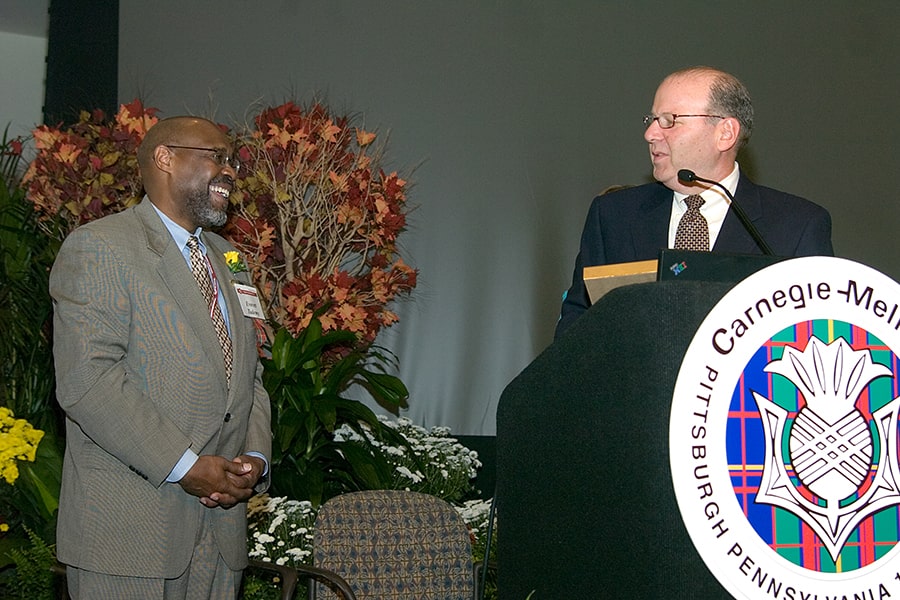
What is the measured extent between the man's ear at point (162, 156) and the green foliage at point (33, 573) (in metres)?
1.52

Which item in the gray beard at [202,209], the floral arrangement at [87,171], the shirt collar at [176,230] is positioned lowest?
the shirt collar at [176,230]

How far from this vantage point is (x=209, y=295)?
2328 millimetres

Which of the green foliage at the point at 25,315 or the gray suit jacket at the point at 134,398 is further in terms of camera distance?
the green foliage at the point at 25,315

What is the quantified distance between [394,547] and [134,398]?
1078mm

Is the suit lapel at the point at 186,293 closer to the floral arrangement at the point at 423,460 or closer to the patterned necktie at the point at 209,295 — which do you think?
the patterned necktie at the point at 209,295

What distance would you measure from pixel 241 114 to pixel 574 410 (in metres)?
4.04

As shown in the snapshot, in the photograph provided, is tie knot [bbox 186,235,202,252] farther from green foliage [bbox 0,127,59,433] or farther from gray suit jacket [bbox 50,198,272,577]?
green foliage [bbox 0,127,59,433]

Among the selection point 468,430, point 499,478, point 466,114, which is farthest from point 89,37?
point 499,478

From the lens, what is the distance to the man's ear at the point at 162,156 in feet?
7.78

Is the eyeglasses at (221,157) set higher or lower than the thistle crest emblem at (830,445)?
higher

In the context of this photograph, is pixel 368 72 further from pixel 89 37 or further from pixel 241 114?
pixel 89 37

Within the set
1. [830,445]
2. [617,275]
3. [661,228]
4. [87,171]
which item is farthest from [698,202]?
[87,171]

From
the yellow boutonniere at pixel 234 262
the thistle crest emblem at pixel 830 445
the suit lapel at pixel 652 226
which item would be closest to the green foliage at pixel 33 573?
the yellow boutonniere at pixel 234 262

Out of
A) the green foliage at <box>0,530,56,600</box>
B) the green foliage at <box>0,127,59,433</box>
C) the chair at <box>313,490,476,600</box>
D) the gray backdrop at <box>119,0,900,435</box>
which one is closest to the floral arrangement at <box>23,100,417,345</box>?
the green foliage at <box>0,127,59,433</box>
